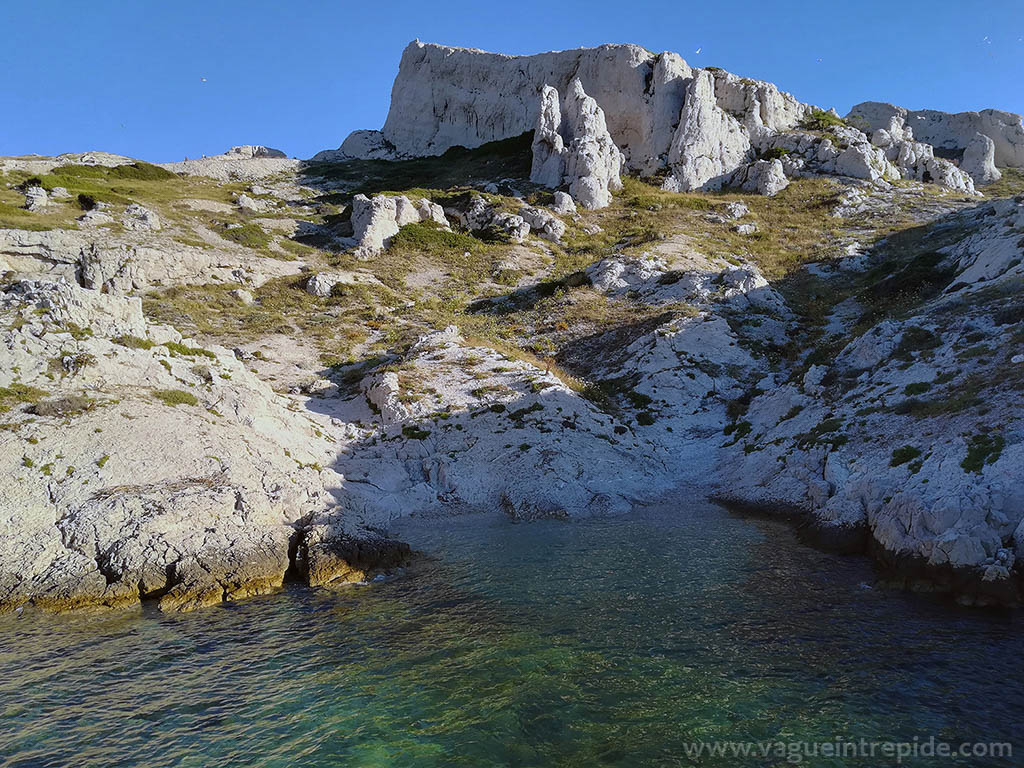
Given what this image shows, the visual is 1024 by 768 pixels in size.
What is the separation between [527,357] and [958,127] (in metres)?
126

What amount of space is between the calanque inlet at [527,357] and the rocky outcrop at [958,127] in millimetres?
19260

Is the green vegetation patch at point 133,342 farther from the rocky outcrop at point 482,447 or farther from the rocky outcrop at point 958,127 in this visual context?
the rocky outcrop at point 958,127

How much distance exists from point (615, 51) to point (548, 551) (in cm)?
10477

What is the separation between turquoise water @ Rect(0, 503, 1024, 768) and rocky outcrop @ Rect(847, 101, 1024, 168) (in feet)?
379

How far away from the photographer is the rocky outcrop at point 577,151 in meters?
83.3

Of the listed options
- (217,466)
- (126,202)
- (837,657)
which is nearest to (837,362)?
(837,657)

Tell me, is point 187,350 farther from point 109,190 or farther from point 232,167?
point 232,167

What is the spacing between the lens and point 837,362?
32.4m

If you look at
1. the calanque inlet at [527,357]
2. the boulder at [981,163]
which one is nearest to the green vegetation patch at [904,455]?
the calanque inlet at [527,357]

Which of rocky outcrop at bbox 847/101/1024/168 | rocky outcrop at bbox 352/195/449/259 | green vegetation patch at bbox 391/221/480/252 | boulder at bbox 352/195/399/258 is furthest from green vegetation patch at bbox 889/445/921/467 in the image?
rocky outcrop at bbox 847/101/1024/168

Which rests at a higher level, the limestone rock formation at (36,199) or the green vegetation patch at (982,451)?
the limestone rock formation at (36,199)

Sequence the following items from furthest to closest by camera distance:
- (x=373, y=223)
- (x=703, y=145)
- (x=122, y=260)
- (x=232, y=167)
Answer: (x=232, y=167), (x=703, y=145), (x=373, y=223), (x=122, y=260)

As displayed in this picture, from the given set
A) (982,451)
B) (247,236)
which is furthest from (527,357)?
(247,236)

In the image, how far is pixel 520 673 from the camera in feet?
40.5
